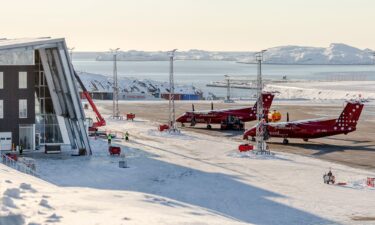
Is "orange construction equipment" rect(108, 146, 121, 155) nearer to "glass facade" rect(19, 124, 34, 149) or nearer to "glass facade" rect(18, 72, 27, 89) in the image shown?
"glass facade" rect(19, 124, 34, 149)

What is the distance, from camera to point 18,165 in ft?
182

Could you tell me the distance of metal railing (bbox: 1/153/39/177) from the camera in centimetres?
5328

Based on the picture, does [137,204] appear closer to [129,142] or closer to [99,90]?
[129,142]

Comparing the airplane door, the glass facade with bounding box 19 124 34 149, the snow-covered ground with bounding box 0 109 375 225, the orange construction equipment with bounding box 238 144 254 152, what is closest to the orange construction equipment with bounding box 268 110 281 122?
the snow-covered ground with bounding box 0 109 375 225

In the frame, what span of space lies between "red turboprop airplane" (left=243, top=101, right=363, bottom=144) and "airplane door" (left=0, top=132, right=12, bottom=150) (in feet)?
88.8

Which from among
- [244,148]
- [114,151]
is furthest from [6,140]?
[244,148]

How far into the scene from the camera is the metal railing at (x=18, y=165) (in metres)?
53.3

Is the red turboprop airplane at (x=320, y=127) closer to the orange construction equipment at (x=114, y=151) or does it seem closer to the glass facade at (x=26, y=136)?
the orange construction equipment at (x=114, y=151)

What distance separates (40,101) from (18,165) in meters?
13.1

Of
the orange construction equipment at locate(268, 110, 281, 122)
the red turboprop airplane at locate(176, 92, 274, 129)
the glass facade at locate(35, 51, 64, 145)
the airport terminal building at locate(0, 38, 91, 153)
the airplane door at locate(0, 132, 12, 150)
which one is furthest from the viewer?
the orange construction equipment at locate(268, 110, 281, 122)

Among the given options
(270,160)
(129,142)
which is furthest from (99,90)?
(270,160)

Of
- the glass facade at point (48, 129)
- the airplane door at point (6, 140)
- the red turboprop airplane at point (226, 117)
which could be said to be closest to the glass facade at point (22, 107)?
the glass facade at point (48, 129)

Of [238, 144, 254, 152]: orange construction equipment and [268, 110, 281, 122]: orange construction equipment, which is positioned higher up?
[268, 110, 281, 122]: orange construction equipment

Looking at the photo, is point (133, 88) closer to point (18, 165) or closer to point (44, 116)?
point (44, 116)
